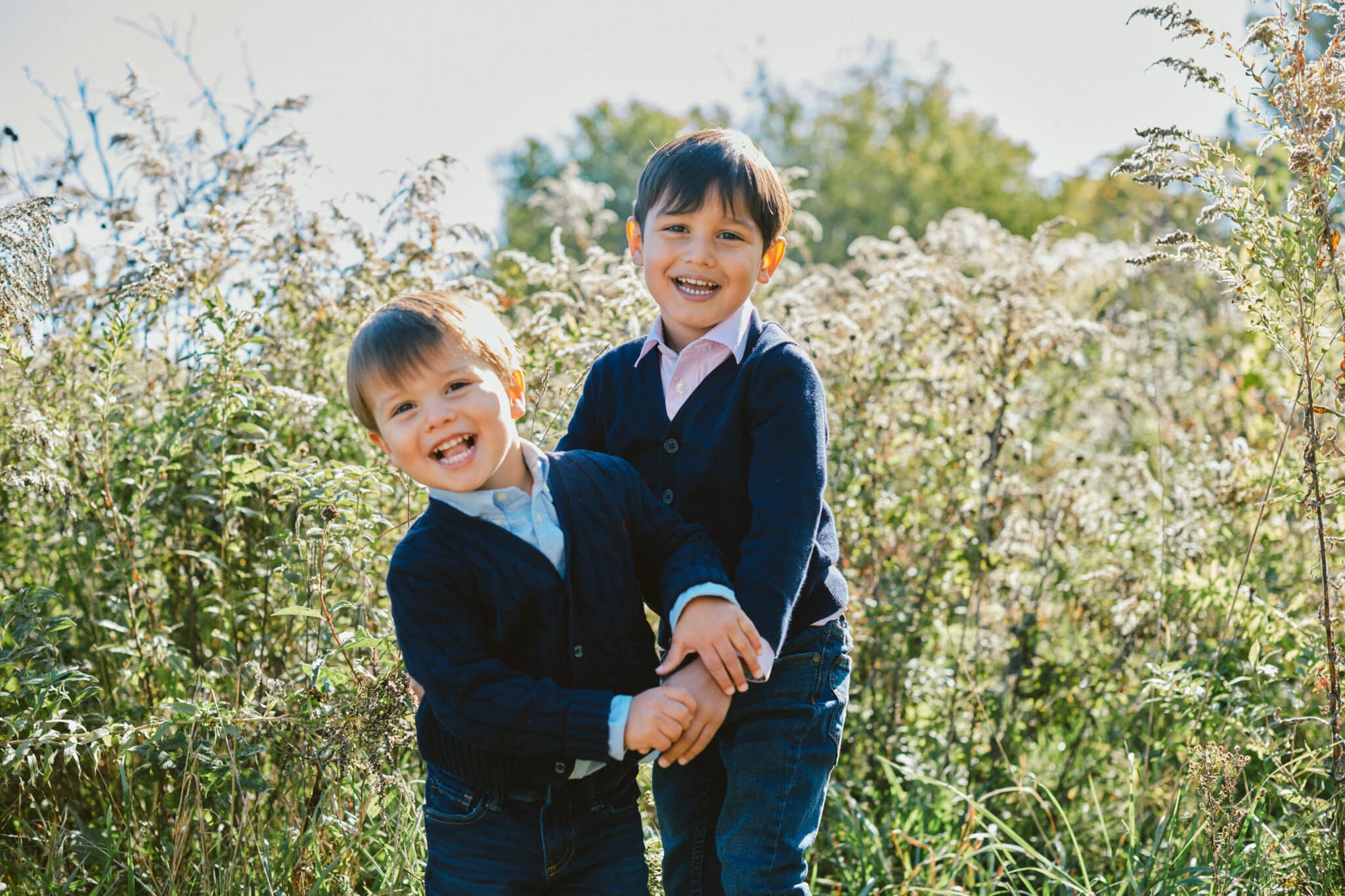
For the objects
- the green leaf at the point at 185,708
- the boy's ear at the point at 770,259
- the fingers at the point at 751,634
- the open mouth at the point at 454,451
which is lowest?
the green leaf at the point at 185,708

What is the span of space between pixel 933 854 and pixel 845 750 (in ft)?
2.29

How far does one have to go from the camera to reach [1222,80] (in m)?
2.55

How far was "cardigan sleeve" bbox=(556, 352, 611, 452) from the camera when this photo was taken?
238 cm

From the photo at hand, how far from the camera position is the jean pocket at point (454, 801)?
1.92m

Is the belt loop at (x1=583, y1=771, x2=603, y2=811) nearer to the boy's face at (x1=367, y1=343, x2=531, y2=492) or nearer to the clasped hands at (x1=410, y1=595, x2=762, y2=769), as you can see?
the clasped hands at (x1=410, y1=595, x2=762, y2=769)

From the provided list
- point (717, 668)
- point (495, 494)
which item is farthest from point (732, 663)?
point (495, 494)

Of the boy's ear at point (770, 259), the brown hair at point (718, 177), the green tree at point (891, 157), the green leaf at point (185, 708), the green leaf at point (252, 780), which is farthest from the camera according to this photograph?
the green tree at point (891, 157)

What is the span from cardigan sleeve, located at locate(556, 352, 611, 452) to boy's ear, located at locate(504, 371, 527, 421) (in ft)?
0.89

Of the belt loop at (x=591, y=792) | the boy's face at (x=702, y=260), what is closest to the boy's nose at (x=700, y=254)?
the boy's face at (x=702, y=260)

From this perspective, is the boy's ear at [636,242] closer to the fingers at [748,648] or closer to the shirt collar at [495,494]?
the shirt collar at [495,494]

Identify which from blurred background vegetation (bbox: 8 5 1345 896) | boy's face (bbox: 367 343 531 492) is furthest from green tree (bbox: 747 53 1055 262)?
boy's face (bbox: 367 343 531 492)

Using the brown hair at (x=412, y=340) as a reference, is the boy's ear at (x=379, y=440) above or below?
below

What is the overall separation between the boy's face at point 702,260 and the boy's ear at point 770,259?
0.06 meters

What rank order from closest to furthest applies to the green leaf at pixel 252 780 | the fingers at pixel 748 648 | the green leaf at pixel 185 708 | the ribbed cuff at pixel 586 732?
the ribbed cuff at pixel 586 732
the fingers at pixel 748 648
the green leaf at pixel 185 708
the green leaf at pixel 252 780
